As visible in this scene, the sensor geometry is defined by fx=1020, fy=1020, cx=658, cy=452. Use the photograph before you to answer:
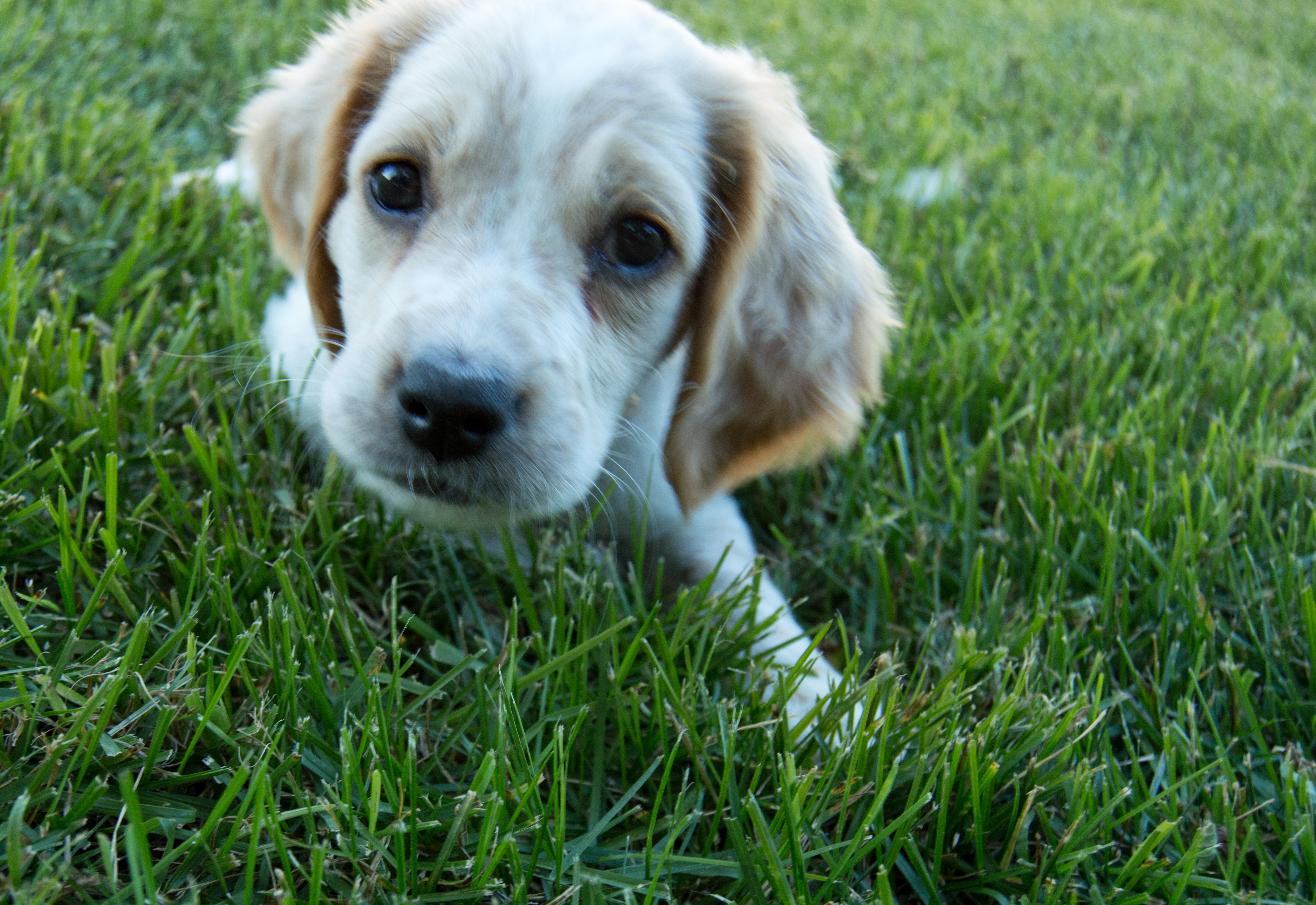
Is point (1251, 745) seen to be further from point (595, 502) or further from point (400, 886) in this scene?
point (400, 886)

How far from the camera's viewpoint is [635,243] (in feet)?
7.16

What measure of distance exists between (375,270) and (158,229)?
1403 millimetres

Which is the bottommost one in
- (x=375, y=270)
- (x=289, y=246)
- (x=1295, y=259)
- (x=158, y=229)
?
(x=158, y=229)

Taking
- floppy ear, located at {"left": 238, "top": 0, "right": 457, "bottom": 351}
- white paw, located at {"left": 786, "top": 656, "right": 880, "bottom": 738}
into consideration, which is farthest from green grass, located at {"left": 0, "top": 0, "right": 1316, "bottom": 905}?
floppy ear, located at {"left": 238, "top": 0, "right": 457, "bottom": 351}

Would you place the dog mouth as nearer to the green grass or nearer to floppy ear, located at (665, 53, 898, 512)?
the green grass

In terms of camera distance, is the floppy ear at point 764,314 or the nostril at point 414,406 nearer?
the nostril at point 414,406

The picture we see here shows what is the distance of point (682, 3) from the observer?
6.58 meters

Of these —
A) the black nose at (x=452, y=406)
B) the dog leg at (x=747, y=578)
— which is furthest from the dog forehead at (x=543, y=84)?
the dog leg at (x=747, y=578)

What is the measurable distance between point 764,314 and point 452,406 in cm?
91

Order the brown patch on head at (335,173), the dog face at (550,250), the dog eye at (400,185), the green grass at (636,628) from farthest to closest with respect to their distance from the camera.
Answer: the brown patch on head at (335,173) → the dog eye at (400,185) → the dog face at (550,250) → the green grass at (636,628)

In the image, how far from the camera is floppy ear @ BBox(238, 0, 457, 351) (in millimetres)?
2391

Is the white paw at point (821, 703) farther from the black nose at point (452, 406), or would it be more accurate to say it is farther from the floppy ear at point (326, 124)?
the floppy ear at point (326, 124)

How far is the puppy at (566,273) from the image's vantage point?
1.90 meters

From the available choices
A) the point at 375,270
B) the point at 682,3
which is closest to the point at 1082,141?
the point at 682,3
